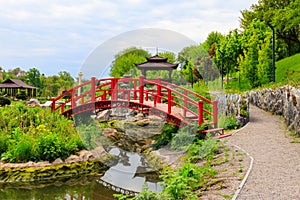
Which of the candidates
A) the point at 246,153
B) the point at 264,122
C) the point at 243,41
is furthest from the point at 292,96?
the point at 243,41

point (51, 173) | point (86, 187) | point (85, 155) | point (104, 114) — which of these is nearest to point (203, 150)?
point (86, 187)

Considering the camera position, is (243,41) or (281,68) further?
(243,41)

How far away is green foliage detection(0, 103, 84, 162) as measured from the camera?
10953mm

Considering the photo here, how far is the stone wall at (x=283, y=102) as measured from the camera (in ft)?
35.2

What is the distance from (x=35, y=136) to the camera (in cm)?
1232

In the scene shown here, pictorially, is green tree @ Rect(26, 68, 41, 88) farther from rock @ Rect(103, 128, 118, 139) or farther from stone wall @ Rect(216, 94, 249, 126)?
stone wall @ Rect(216, 94, 249, 126)

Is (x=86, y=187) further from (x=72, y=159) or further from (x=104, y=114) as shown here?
(x=104, y=114)

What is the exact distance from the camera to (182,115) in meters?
11.6

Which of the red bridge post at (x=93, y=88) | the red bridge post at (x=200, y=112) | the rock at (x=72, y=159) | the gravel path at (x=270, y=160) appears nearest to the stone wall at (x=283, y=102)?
the gravel path at (x=270, y=160)

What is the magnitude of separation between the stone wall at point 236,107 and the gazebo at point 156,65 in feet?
7.84

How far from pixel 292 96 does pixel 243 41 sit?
20.7 meters

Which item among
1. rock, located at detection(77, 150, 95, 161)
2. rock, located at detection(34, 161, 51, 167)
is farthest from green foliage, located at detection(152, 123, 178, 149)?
rock, located at detection(34, 161, 51, 167)

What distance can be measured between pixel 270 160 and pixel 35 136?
7841 mm

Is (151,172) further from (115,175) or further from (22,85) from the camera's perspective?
(22,85)
